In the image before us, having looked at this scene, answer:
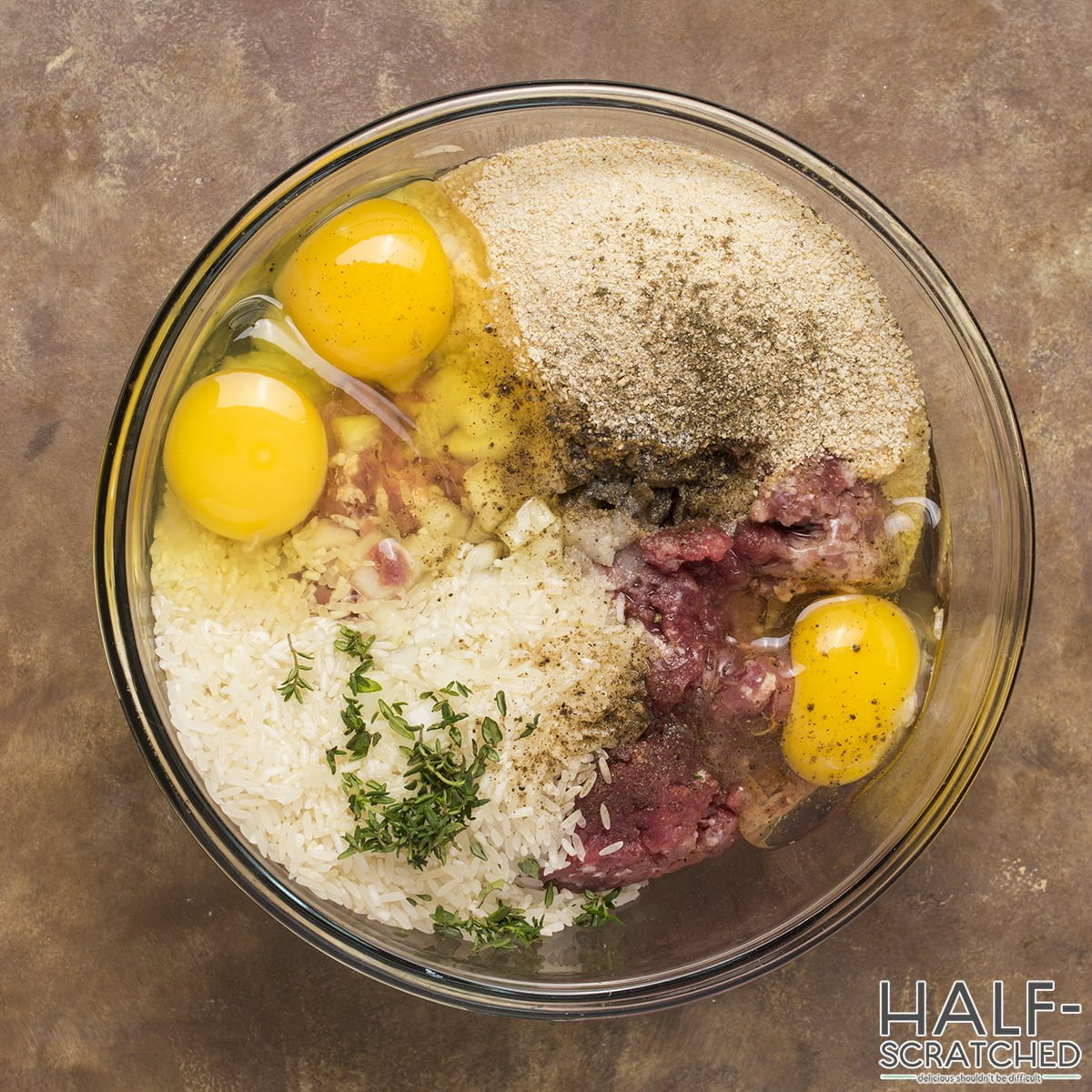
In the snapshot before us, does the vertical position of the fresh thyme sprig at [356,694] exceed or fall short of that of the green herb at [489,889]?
it exceeds it

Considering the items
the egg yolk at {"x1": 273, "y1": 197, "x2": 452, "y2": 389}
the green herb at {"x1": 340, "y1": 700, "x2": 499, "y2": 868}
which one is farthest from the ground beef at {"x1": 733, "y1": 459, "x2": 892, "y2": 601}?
the egg yolk at {"x1": 273, "y1": 197, "x2": 452, "y2": 389}

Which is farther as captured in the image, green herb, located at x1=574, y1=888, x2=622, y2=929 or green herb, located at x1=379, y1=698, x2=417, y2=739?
green herb, located at x1=574, y1=888, x2=622, y2=929

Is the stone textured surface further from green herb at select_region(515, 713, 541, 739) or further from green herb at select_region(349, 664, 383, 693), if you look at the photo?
green herb at select_region(515, 713, 541, 739)

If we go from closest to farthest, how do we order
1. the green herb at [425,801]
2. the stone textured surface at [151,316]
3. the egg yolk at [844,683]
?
the green herb at [425,801], the egg yolk at [844,683], the stone textured surface at [151,316]

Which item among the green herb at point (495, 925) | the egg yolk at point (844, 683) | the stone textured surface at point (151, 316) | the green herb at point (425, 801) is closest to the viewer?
the green herb at point (425, 801)

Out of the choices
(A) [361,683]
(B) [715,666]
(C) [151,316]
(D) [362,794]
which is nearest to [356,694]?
(A) [361,683]

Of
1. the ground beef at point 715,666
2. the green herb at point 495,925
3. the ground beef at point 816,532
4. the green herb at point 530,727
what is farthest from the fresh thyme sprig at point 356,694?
the ground beef at point 816,532

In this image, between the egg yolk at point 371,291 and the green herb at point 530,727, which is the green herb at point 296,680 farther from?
the egg yolk at point 371,291
